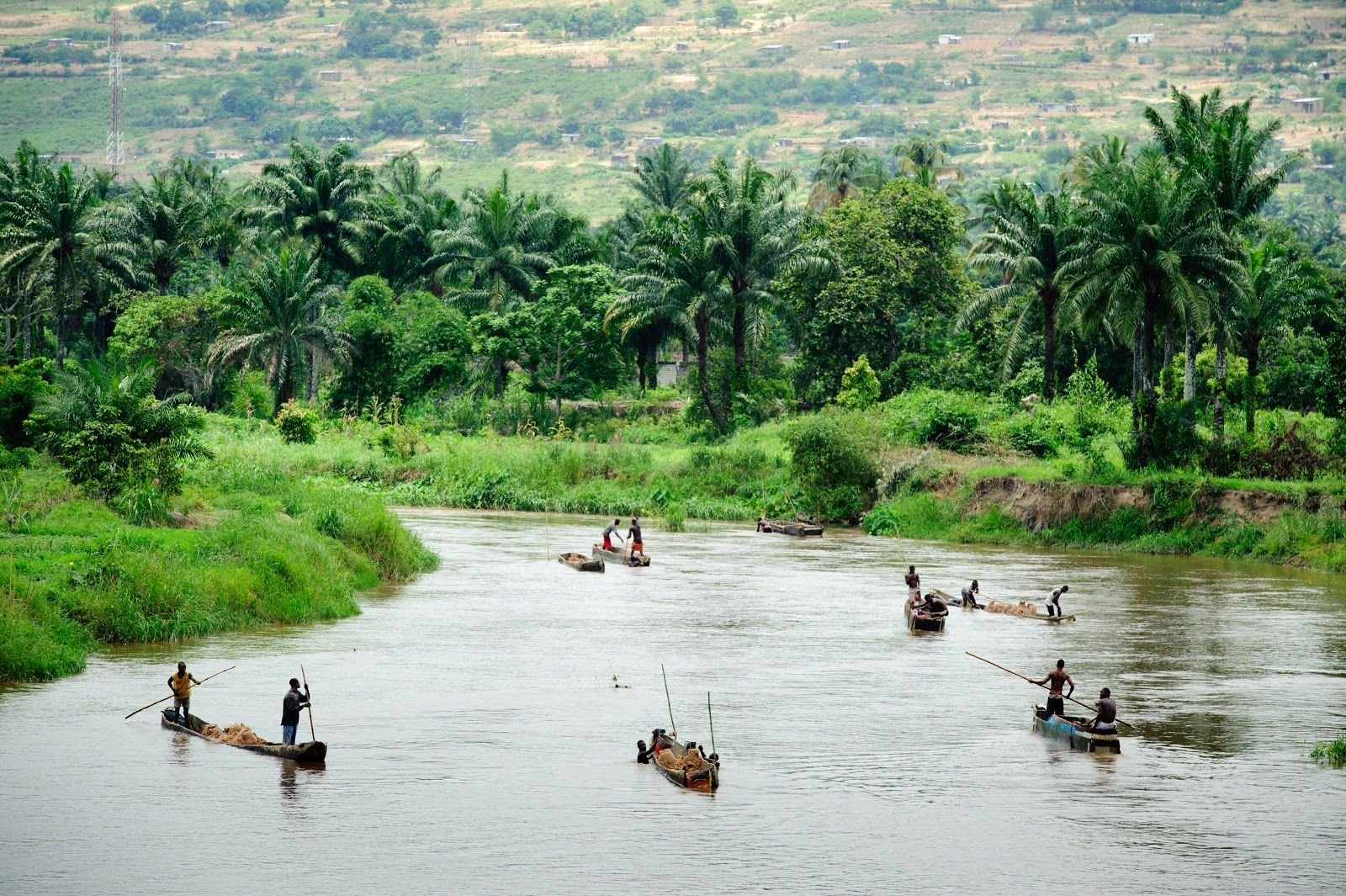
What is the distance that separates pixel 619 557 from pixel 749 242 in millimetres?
25174

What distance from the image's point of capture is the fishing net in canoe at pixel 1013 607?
40.6 m

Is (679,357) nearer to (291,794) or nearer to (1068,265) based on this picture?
(1068,265)

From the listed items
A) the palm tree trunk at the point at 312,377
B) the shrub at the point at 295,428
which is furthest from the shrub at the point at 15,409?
the palm tree trunk at the point at 312,377

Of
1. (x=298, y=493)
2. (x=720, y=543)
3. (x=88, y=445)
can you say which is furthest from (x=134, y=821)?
(x=720, y=543)

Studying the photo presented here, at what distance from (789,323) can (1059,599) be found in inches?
1318

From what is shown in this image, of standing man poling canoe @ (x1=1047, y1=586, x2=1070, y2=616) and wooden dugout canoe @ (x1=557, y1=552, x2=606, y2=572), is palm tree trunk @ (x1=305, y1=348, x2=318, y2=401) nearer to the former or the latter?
wooden dugout canoe @ (x1=557, y1=552, x2=606, y2=572)

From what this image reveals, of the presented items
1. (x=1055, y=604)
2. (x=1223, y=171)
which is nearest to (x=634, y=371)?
(x=1223, y=171)

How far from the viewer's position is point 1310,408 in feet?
216

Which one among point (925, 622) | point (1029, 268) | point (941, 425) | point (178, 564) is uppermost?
point (1029, 268)

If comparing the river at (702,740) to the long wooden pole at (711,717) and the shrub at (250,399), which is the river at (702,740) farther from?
the shrub at (250,399)

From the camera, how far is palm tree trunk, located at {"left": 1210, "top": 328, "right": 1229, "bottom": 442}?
5462cm

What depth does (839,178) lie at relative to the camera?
109750 millimetres

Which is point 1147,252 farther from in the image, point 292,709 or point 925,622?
point 292,709

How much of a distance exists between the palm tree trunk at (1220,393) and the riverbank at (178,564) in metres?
25.1
